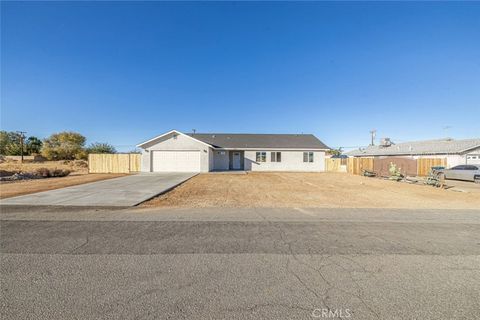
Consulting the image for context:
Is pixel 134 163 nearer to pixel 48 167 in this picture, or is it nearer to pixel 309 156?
pixel 48 167

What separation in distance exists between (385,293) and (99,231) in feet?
17.5

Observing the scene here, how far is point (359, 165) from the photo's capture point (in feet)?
77.8

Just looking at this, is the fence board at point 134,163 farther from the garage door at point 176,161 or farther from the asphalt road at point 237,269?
the asphalt road at point 237,269

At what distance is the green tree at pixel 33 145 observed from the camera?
5419 centimetres

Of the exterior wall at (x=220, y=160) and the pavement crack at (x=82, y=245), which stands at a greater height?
the exterior wall at (x=220, y=160)

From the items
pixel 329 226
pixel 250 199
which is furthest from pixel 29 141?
pixel 329 226

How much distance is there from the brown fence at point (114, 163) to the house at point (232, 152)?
1.87 meters

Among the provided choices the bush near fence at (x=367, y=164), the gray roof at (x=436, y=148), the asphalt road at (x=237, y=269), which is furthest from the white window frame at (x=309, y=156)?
the asphalt road at (x=237, y=269)

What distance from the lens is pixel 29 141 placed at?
59969mm

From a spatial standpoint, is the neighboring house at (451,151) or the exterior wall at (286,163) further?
the exterior wall at (286,163)

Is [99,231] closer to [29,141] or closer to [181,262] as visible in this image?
[181,262]

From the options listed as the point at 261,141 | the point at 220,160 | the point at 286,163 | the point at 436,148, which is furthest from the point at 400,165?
the point at 220,160

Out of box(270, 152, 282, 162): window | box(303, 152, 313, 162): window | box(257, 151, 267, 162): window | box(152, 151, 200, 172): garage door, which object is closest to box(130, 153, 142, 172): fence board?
box(152, 151, 200, 172): garage door

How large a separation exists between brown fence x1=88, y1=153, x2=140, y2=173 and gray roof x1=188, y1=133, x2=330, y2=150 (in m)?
8.86
